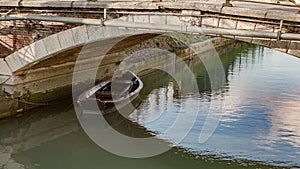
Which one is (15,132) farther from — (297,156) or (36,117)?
(297,156)

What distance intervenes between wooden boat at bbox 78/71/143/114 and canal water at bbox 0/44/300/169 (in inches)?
11.3

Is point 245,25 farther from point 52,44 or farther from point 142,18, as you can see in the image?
point 52,44

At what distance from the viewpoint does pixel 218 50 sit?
22.5 meters

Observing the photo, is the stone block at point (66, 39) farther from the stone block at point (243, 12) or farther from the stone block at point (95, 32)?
the stone block at point (243, 12)

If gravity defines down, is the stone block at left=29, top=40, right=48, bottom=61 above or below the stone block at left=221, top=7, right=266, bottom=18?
below

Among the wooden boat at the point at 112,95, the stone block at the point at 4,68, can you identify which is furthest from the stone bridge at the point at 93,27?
the wooden boat at the point at 112,95

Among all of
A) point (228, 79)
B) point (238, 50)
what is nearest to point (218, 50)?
point (238, 50)

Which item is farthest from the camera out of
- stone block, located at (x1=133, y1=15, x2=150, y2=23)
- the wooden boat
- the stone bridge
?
the wooden boat

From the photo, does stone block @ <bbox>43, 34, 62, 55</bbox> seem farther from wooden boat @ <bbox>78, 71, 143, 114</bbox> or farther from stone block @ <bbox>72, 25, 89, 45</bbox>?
wooden boat @ <bbox>78, 71, 143, 114</bbox>

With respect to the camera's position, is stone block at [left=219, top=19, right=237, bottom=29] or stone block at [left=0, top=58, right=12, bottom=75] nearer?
stone block at [left=219, top=19, right=237, bottom=29]

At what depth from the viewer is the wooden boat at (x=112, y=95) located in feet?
31.6

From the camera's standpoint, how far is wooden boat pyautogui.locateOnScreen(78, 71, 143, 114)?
9633 millimetres

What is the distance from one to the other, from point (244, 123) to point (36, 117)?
4.39 m

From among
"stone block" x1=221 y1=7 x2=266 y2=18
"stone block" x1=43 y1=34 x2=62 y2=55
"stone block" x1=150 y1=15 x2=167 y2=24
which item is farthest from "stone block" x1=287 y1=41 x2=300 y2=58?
"stone block" x1=43 y1=34 x2=62 y2=55
